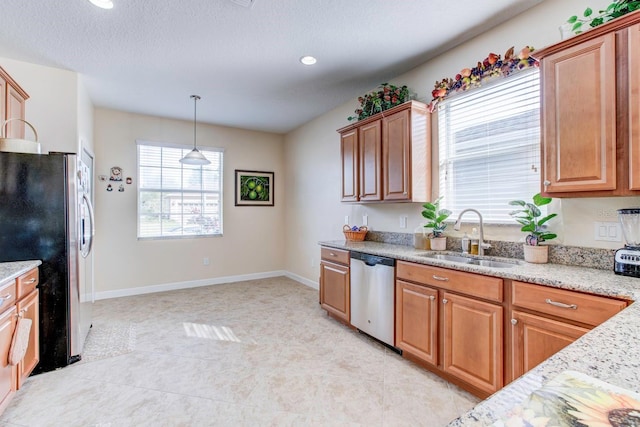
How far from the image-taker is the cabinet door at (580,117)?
167cm

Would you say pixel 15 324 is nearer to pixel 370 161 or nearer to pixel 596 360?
pixel 596 360

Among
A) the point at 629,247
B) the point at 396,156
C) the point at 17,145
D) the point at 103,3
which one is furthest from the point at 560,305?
the point at 17,145

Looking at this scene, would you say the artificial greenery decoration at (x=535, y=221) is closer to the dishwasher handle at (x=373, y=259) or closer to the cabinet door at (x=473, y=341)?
the cabinet door at (x=473, y=341)

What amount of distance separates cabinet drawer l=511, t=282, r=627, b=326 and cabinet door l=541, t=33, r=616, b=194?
614 millimetres

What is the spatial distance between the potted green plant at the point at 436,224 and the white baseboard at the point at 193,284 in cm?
246

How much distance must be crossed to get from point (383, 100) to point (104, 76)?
9.73 ft

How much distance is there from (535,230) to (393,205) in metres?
1.50

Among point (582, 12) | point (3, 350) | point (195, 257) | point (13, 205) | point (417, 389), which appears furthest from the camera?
point (195, 257)

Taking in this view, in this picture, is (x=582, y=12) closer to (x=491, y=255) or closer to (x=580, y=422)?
(x=491, y=255)

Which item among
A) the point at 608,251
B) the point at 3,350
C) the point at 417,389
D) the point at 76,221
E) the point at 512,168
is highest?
the point at 512,168


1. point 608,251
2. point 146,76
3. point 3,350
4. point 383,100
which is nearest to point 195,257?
point 146,76

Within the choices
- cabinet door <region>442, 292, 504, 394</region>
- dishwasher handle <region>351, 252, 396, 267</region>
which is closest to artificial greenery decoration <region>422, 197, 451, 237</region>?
dishwasher handle <region>351, 252, 396, 267</region>

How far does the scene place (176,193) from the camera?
493cm

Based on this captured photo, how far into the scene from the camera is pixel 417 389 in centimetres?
216
